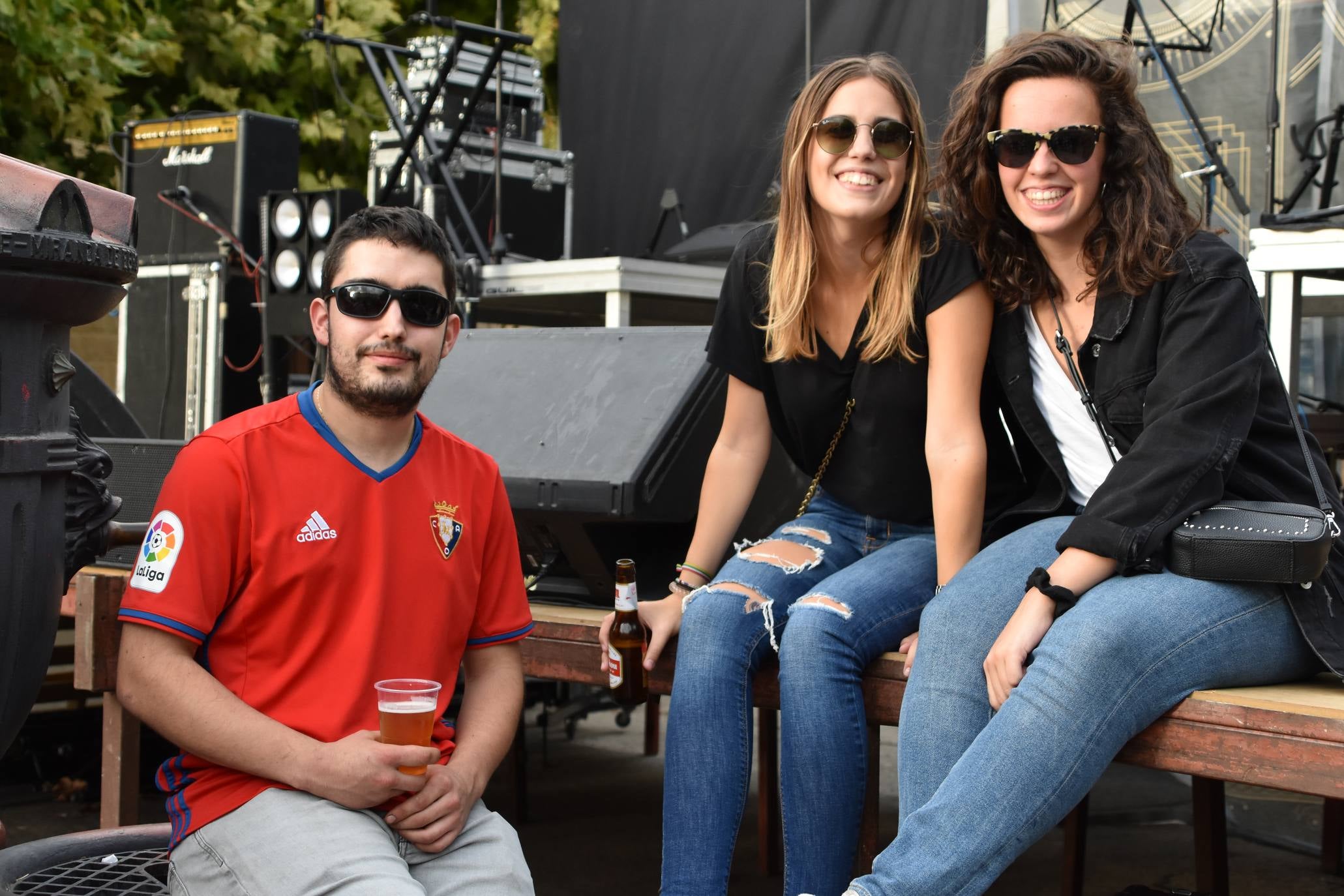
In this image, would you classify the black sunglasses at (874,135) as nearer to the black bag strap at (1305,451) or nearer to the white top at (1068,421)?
the white top at (1068,421)

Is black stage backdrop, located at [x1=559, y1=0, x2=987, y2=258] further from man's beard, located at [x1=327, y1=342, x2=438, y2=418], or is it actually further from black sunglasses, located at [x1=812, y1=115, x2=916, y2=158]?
man's beard, located at [x1=327, y1=342, x2=438, y2=418]

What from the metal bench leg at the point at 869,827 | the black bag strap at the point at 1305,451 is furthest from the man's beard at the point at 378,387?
the black bag strap at the point at 1305,451

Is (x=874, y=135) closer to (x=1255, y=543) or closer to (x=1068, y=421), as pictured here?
(x=1068, y=421)

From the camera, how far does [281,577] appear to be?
197 cm

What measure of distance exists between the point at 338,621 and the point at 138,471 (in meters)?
1.62

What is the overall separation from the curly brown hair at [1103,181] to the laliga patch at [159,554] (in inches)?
58.4

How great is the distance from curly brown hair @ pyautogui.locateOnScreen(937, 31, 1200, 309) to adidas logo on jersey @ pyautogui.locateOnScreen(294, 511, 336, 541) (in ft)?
4.20

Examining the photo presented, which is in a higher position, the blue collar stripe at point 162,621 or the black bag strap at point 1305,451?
the black bag strap at point 1305,451

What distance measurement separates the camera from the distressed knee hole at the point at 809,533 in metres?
2.69

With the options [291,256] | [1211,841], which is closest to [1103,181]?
[1211,841]

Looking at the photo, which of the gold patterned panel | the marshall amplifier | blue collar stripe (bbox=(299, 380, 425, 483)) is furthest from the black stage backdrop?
blue collar stripe (bbox=(299, 380, 425, 483))

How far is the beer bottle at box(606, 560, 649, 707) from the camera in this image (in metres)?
2.69

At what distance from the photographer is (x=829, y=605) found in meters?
2.41

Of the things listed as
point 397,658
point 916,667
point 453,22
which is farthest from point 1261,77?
point 397,658
